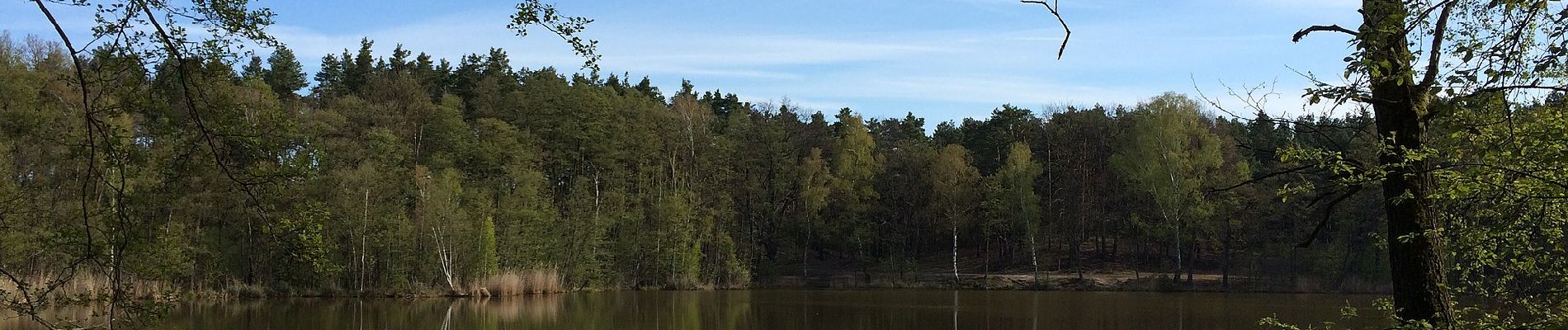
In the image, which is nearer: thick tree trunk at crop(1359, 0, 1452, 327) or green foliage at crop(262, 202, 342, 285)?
green foliage at crop(262, 202, 342, 285)

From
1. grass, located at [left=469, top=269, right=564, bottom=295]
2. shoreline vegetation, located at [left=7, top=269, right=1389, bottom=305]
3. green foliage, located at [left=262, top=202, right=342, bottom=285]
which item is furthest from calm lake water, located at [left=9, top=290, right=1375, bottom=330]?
green foliage, located at [left=262, top=202, right=342, bottom=285]

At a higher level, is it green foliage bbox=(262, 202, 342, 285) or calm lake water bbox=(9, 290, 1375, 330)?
green foliage bbox=(262, 202, 342, 285)

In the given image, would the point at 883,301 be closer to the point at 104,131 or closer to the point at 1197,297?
→ the point at 1197,297

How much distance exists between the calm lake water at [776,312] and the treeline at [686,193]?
204cm

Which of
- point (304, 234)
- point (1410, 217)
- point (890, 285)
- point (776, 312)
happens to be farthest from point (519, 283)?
point (1410, 217)

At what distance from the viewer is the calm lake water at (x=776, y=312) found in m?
22.8

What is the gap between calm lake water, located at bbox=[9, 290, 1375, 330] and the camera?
22.8 metres

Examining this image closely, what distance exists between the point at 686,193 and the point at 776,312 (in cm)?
1706

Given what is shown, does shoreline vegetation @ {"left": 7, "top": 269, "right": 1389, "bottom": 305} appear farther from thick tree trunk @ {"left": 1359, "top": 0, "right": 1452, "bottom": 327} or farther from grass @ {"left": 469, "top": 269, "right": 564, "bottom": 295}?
thick tree trunk @ {"left": 1359, "top": 0, "right": 1452, "bottom": 327}

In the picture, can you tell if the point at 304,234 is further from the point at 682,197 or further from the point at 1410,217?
the point at 682,197

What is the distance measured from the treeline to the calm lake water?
6.71ft

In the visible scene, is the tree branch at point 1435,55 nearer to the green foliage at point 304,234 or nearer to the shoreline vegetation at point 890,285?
the green foliage at point 304,234

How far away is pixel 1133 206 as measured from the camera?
1704 inches

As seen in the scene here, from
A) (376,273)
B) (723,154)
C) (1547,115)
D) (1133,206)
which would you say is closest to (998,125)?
(1133,206)
